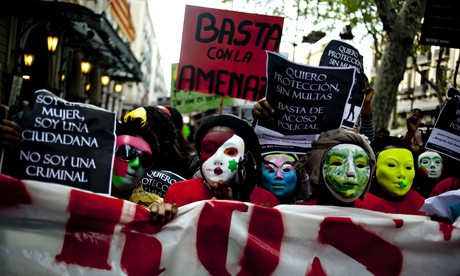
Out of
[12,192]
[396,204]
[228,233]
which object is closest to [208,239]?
[228,233]

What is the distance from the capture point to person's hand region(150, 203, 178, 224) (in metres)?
2.96

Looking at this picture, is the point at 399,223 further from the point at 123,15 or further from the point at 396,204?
the point at 123,15

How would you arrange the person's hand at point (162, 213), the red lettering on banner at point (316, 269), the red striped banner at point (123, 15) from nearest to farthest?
the person's hand at point (162, 213)
the red lettering on banner at point (316, 269)
the red striped banner at point (123, 15)

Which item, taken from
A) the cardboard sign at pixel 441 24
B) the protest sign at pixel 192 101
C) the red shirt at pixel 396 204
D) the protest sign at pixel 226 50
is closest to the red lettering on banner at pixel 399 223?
the red shirt at pixel 396 204

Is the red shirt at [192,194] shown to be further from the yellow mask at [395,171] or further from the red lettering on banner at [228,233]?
the yellow mask at [395,171]

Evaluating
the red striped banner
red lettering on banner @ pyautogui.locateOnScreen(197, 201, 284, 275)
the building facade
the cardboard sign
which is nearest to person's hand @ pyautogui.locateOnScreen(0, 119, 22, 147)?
red lettering on banner @ pyautogui.locateOnScreen(197, 201, 284, 275)

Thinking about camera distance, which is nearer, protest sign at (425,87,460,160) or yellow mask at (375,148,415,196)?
yellow mask at (375,148,415,196)

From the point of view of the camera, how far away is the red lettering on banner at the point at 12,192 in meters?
2.76

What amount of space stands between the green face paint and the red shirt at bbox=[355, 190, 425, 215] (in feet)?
1.47

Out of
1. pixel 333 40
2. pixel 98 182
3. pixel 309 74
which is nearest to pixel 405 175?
pixel 309 74

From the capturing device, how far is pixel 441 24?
7801 mm

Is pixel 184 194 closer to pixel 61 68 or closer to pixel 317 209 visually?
pixel 317 209

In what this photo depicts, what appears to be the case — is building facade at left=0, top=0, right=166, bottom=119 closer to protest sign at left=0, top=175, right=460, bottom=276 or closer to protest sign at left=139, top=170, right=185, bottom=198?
protest sign at left=139, top=170, right=185, bottom=198

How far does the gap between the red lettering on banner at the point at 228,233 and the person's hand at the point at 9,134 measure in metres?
0.98
